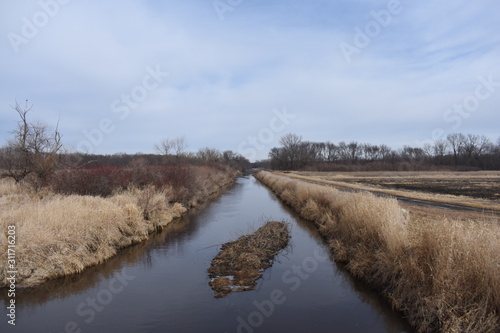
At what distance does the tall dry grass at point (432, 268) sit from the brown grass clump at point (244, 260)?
9.32ft

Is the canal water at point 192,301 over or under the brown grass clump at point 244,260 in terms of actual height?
under

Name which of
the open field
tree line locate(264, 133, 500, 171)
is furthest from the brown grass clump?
tree line locate(264, 133, 500, 171)

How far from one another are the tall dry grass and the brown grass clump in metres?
2.84

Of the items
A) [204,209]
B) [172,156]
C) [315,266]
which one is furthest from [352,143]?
[315,266]

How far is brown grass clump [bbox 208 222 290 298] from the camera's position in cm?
944

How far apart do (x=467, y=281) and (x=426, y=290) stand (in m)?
0.87

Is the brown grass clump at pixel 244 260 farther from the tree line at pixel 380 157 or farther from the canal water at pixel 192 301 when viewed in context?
the tree line at pixel 380 157

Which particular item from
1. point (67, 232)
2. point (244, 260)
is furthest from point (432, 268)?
point (67, 232)

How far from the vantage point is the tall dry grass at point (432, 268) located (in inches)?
229

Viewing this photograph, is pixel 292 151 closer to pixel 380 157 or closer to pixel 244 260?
pixel 380 157

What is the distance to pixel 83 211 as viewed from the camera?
12625mm

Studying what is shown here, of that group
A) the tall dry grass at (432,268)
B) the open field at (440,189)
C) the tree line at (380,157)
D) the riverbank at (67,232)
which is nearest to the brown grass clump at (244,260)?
the tall dry grass at (432,268)

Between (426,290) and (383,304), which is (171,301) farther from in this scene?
(426,290)

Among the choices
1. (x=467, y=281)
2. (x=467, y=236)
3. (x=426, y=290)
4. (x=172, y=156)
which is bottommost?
(x=426, y=290)
